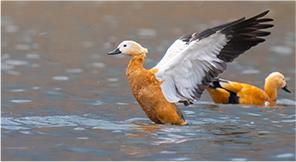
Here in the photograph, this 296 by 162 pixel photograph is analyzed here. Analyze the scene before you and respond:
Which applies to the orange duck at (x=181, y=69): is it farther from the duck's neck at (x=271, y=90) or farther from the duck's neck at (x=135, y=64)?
the duck's neck at (x=271, y=90)

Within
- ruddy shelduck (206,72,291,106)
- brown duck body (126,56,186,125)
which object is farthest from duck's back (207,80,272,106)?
brown duck body (126,56,186,125)

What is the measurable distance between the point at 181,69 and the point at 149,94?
599mm

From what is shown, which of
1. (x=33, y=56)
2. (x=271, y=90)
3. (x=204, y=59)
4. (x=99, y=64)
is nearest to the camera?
(x=204, y=59)

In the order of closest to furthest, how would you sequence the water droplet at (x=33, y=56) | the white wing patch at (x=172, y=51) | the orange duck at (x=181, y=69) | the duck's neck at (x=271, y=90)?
the orange duck at (x=181, y=69) < the white wing patch at (x=172, y=51) < the duck's neck at (x=271, y=90) < the water droplet at (x=33, y=56)

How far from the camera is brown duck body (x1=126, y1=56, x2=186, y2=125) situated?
7273 mm

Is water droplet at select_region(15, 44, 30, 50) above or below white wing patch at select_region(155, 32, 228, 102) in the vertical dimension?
above

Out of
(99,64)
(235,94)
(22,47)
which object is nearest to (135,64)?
(235,94)

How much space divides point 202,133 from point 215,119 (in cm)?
124

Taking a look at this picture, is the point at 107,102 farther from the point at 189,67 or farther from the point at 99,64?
the point at 99,64

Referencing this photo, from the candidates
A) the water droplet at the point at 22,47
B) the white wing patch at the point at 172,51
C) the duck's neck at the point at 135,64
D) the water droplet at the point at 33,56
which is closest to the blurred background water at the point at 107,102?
the water droplet at the point at 22,47

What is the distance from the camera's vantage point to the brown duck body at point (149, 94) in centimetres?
727

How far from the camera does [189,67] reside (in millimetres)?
7312

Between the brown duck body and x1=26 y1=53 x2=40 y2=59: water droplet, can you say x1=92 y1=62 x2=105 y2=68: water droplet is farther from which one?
the brown duck body

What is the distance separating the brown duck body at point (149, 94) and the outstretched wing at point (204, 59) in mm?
134
